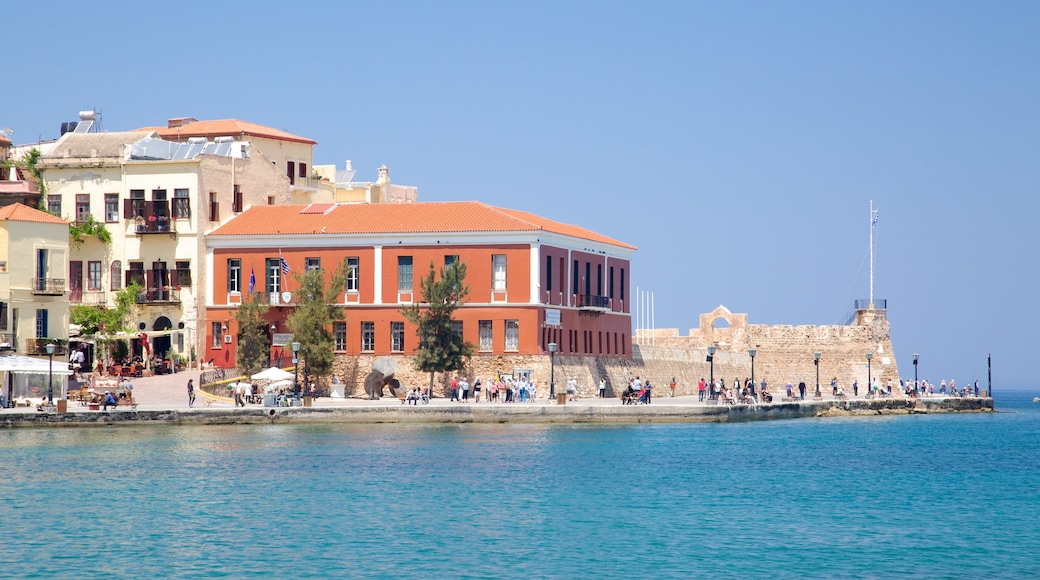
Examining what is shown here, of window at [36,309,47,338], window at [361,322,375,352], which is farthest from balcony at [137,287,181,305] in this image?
window at [361,322,375,352]

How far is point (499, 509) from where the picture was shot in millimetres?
32594

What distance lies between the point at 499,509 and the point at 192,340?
34.4 metres

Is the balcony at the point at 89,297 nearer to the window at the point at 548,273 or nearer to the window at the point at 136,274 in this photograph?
the window at the point at 136,274

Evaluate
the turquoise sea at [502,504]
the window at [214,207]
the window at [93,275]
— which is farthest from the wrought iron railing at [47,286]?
the turquoise sea at [502,504]

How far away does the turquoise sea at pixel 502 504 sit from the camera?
26.4 m

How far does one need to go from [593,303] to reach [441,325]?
8977 millimetres

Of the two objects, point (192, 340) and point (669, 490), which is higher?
point (192, 340)

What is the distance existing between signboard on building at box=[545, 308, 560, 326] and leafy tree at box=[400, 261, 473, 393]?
11.7ft

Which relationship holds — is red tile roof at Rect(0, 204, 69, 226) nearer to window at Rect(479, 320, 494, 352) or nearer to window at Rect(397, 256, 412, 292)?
window at Rect(397, 256, 412, 292)

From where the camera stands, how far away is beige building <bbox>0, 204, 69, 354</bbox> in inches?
2293

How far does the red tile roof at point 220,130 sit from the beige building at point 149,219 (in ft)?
18.9

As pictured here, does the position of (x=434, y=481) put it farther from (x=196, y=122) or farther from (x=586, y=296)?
(x=196, y=122)

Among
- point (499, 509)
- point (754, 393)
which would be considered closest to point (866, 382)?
point (754, 393)

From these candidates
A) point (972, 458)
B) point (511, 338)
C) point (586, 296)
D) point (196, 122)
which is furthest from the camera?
point (196, 122)
